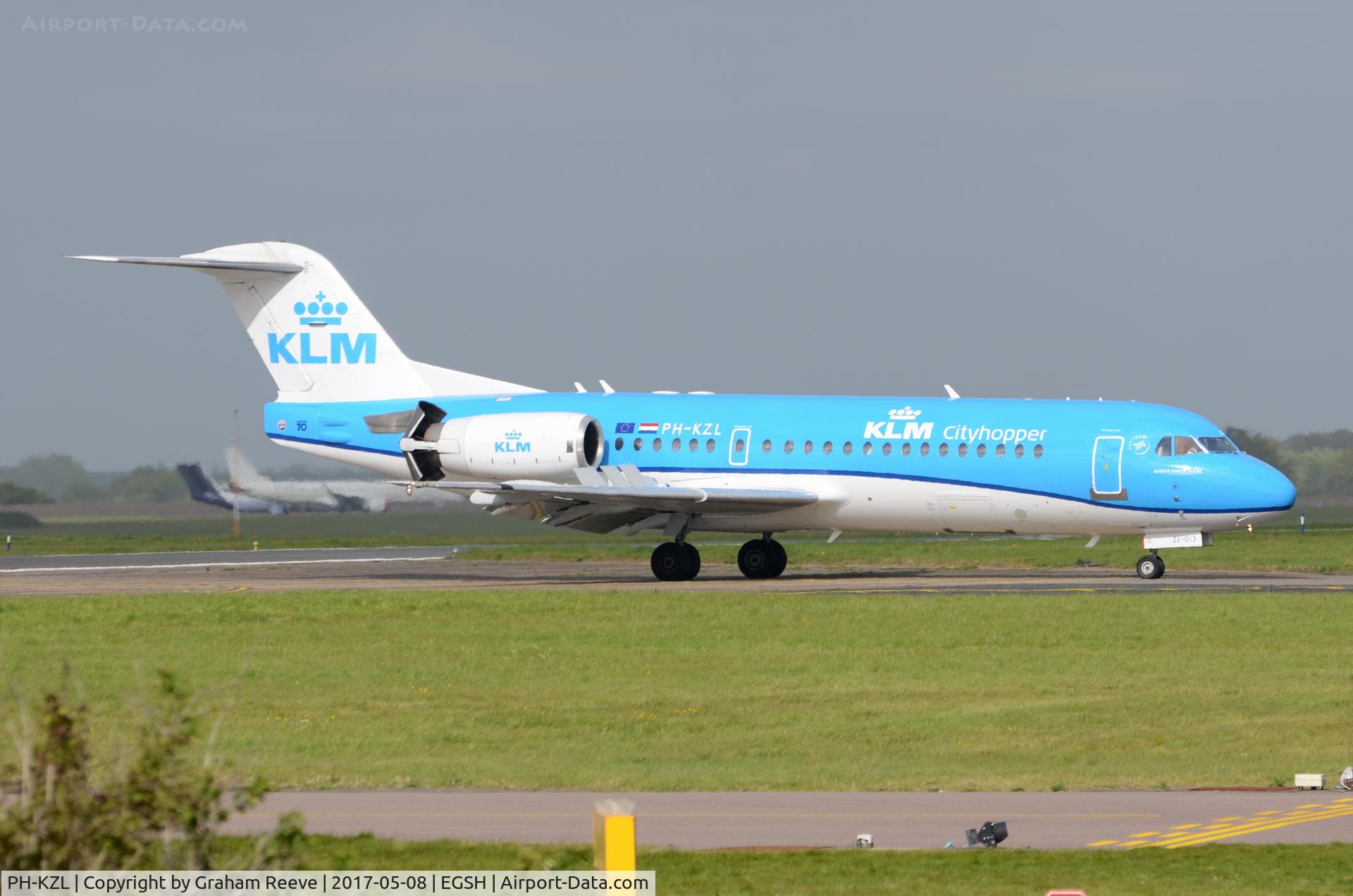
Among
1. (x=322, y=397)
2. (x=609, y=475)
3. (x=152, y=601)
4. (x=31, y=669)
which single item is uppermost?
(x=322, y=397)

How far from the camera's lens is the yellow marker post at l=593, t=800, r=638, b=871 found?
273 inches

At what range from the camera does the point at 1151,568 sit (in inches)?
1304

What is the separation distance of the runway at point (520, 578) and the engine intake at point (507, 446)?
7.86ft

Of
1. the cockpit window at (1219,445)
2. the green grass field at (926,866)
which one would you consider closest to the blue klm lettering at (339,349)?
the cockpit window at (1219,445)

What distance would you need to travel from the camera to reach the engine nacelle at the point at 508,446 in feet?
116

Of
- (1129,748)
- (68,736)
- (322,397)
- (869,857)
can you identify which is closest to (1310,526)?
(322,397)

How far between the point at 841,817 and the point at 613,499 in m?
22.2

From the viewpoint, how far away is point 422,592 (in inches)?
1187

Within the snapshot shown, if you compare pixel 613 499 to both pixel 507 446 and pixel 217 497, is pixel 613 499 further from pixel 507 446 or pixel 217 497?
pixel 217 497

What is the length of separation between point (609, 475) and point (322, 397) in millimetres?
7703

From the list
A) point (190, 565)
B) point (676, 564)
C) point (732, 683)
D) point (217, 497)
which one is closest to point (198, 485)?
point (217, 497)

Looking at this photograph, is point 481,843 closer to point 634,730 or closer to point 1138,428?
point 634,730

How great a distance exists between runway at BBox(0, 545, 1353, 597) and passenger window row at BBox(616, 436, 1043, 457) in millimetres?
2573

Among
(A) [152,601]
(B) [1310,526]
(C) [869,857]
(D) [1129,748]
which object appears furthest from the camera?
(B) [1310,526]
